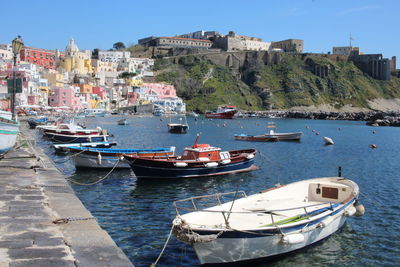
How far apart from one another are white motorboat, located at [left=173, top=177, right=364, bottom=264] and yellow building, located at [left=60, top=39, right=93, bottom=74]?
137095 mm

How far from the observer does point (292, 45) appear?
186 meters

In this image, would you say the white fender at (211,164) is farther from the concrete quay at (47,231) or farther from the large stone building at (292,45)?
the large stone building at (292,45)

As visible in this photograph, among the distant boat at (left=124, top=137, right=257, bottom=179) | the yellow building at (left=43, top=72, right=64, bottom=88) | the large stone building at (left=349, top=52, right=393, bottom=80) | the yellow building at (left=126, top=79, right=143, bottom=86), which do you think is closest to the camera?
the distant boat at (left=124, top=137, right=257, bottom=179)

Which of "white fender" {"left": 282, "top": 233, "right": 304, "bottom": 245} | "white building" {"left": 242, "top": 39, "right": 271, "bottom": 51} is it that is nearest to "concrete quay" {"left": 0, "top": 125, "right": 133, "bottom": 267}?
"white fender" {"left": 282, "top": 233, "right": 304, "bottom": 245}

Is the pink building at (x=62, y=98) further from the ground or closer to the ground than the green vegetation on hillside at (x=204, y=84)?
closer to the ground

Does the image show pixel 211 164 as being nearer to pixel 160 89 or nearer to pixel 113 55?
pixel 160 89

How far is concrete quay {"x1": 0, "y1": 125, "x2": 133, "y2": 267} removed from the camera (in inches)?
255

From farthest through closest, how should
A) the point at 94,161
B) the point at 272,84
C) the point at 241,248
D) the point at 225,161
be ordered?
the point at 272,84 < the point at 94,161 < the point at 225,161 < the point at 241,248

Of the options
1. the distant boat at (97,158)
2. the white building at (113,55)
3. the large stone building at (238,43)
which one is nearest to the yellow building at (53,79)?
the white building at (113,55)

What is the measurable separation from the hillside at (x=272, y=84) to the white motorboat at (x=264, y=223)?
5194 inches

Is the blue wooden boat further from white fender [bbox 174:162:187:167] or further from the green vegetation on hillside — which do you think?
the green vegetation on hillside

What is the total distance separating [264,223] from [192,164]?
11.9 meters

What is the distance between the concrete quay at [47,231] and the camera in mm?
6469

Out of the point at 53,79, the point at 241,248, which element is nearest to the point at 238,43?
the point at 53,79
